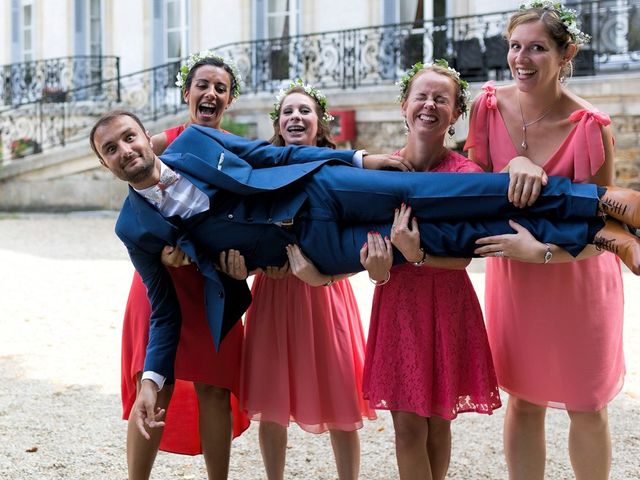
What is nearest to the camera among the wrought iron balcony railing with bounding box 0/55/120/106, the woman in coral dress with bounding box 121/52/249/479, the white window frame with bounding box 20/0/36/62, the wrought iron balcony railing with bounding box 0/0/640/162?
the woman in coral dress with bounding box 121/52/249/479

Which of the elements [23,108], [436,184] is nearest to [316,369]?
[436,184]

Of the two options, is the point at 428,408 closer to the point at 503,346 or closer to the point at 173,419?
the point at 503,346

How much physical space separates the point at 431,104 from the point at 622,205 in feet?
2.69

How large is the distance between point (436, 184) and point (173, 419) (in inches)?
65.1

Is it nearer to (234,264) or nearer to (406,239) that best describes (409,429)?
(406,239)

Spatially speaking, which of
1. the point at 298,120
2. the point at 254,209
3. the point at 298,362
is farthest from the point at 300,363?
the point at 298,120

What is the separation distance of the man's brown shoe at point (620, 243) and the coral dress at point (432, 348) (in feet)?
1.95

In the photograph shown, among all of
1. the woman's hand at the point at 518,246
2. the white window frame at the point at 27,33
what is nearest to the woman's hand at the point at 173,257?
the woman's hand at the point at 518,246

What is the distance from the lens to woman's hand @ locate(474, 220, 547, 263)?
302 cm

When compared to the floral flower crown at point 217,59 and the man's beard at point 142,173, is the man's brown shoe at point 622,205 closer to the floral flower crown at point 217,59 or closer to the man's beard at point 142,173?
the man's beard at point 142,173

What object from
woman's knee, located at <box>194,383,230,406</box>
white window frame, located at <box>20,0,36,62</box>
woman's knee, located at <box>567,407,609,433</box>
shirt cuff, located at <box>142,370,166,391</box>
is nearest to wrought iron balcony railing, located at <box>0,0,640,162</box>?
white window frame, located at <box>20,0,36,62</box>

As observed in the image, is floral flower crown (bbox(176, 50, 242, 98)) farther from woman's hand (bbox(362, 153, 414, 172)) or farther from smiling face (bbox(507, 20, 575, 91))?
smiling face (bbox(507, 20, 575, 91))

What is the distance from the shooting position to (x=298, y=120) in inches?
150

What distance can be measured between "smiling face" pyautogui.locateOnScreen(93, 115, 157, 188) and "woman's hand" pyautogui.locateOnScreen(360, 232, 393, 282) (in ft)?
2.70
